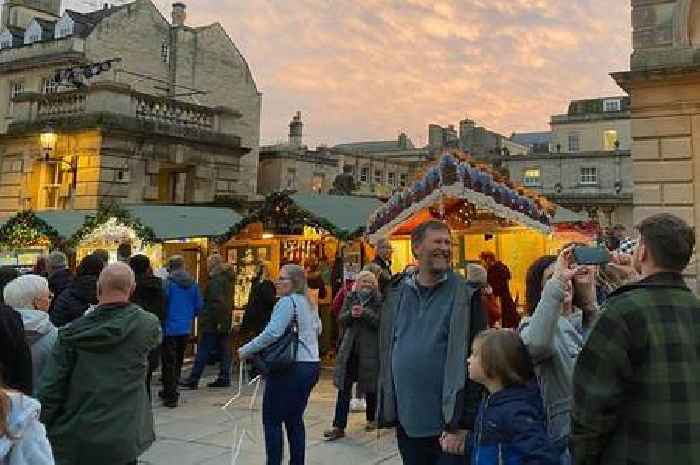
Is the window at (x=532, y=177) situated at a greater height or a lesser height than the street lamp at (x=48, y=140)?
greater

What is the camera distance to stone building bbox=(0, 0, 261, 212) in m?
17.7

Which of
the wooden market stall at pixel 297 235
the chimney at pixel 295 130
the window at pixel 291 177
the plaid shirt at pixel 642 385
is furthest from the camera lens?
the chimney at pixel 295 130

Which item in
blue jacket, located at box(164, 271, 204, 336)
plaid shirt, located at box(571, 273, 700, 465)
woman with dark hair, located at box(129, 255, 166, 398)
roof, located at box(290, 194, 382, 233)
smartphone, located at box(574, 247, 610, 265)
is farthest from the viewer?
roof, located at box(290, 194, 382, 233)

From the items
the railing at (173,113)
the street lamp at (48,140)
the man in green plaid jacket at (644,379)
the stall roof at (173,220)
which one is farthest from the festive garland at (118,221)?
the man in green plaid jacket at (644,379)

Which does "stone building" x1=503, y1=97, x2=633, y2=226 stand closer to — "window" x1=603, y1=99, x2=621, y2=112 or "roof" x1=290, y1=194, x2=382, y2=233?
"window" x1=603, y1=99, x2=621, y2=112

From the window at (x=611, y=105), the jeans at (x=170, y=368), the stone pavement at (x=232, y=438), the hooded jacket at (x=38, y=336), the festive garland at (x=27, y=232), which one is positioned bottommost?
the stone pavement at (x=232, y=438)

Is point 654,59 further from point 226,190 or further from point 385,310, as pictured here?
point 226,190

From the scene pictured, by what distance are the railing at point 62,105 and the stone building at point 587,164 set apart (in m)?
30.1

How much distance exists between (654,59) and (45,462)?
42.0 feet

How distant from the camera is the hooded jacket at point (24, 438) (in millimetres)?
2137

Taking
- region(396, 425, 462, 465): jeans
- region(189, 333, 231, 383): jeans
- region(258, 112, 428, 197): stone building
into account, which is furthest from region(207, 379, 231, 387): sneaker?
region(258, 112, 428, 197): stone building

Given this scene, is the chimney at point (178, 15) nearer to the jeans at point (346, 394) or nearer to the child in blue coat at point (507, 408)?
the jeans at point (346, 394)

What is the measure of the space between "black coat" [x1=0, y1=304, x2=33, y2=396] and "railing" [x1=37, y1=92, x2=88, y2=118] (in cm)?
1674

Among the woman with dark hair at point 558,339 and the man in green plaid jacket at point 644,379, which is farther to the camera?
the woman with dark hair at point 558,339
